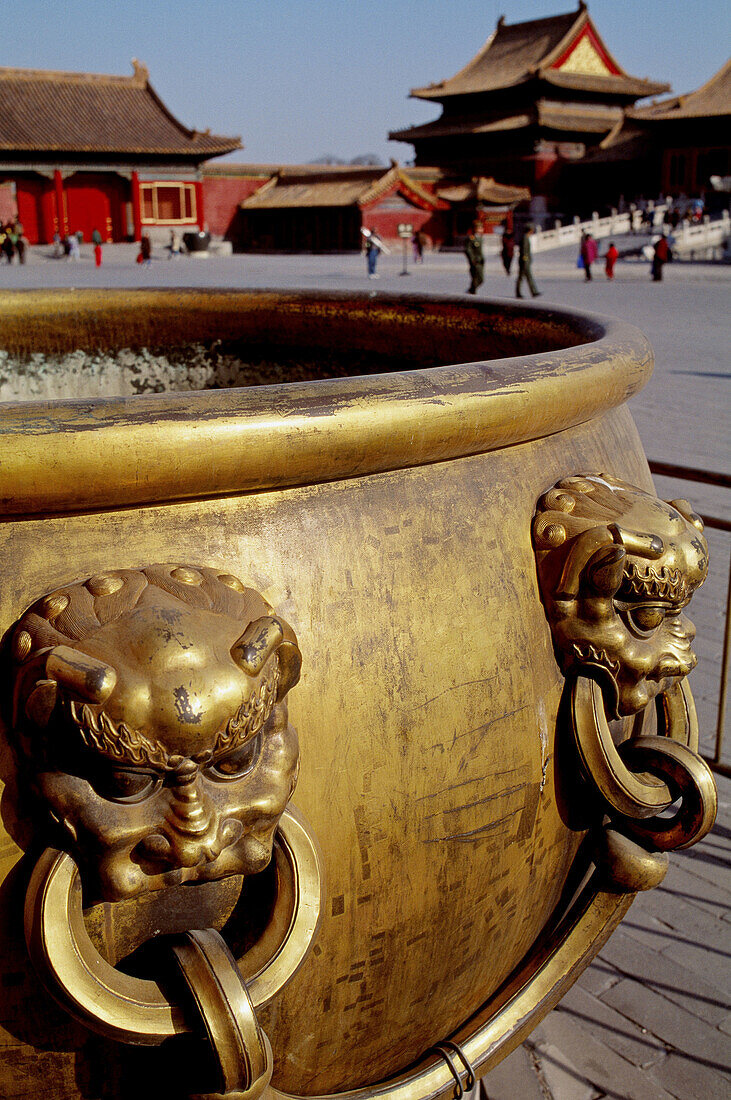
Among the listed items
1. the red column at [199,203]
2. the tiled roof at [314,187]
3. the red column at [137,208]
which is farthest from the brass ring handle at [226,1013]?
the red column at [199,203]

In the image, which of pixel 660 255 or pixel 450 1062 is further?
pixel 660 255

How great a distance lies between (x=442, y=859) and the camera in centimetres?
92

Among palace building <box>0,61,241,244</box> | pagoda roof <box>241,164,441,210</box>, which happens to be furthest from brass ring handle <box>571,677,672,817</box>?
palace building <box>0,61,241,244</box>

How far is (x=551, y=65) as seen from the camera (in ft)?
99.8

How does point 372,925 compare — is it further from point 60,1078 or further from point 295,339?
point 295,339

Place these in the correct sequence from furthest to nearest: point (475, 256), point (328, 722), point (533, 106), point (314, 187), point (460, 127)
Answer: point (460, 127) < point (533, 106) < point (314, 187) < point (475, 256) < point (328, 722)

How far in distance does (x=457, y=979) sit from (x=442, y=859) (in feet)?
0.59

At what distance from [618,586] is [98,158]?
93.8ft

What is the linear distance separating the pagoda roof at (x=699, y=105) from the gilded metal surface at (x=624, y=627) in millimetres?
28671

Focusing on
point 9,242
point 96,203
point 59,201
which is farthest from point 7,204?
point 9,242

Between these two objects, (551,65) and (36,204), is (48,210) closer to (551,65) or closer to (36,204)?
(36,204)

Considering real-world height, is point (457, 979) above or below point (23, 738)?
below

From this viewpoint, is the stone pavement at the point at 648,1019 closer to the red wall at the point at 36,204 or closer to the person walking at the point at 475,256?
the person walking at the point at 475,256

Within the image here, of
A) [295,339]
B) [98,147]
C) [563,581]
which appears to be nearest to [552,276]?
[98,147]
